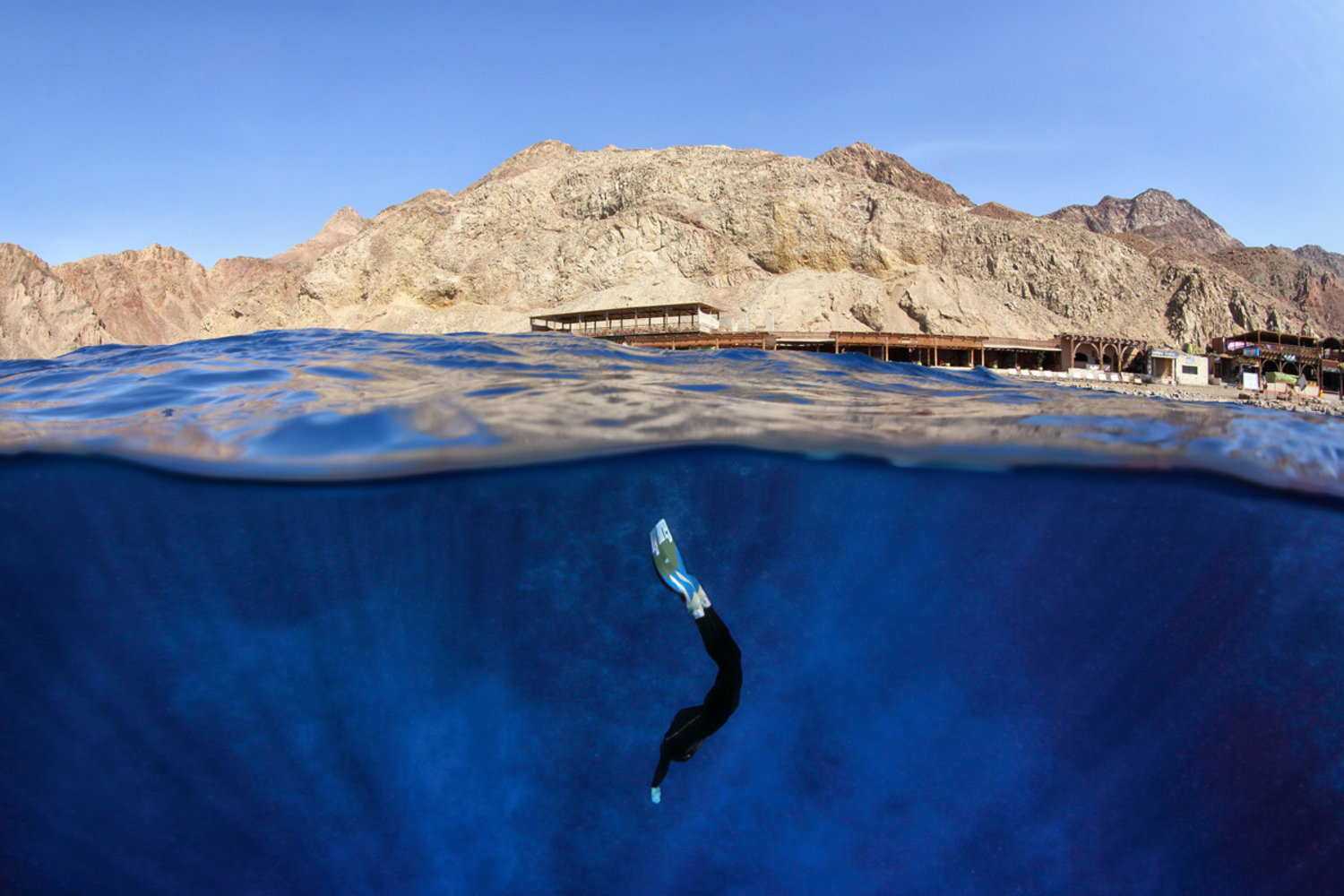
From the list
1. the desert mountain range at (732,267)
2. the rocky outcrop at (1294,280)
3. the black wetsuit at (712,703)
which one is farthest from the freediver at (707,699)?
the rocky outcrop at (1294,280)

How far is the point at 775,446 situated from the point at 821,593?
3.73 metres

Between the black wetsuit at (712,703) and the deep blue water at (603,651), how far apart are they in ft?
9.83

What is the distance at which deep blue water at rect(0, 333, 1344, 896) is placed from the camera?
6.73 m

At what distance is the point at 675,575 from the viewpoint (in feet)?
15.1

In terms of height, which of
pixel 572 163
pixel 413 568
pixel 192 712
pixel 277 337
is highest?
pixel 572 163

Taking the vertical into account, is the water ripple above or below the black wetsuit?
above

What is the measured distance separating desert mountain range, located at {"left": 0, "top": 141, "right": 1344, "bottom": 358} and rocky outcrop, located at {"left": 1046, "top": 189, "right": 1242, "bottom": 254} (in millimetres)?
64023

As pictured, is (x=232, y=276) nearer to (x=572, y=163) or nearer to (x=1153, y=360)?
(x=572, y=163)

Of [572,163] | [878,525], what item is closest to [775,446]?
[878,525]

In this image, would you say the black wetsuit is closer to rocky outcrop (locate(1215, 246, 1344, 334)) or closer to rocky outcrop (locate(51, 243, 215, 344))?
rocky outcrop (locate(1215, 246, 1344, 334))

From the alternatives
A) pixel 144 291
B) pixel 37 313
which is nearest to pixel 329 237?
pixel 144 291

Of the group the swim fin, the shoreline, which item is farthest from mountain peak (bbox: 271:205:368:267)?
the swim fin

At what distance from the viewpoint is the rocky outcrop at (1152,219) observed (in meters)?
Answer: 133

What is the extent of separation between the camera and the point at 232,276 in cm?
13038
